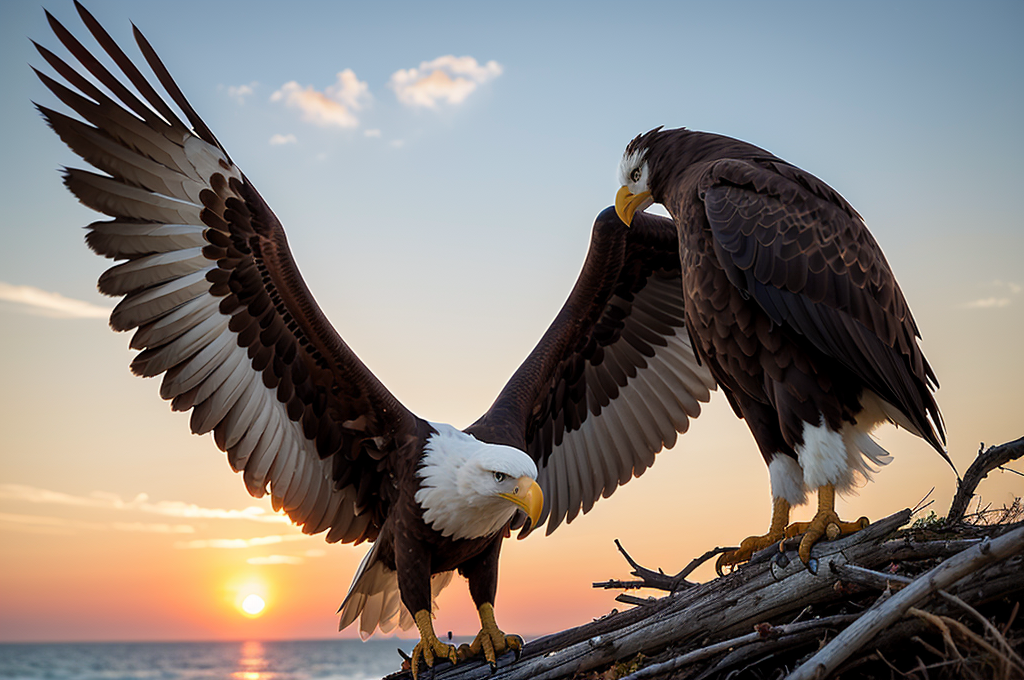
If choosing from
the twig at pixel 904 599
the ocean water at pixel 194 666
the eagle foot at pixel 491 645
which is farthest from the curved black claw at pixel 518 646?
the ocean water at pixel 194 666

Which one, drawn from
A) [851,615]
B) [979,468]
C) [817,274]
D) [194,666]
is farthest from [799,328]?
[194,666]

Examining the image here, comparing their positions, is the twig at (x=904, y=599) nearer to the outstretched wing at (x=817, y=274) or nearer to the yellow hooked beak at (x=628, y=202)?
the outstretched wing at (x=817, y=274)

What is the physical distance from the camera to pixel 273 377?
4559 millimetres

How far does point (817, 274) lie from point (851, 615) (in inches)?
57.9

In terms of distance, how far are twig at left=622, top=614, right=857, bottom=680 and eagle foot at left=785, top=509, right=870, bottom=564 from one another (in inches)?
10.4

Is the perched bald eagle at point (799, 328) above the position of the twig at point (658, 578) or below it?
above

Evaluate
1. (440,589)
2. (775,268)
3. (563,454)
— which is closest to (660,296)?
(563,454)

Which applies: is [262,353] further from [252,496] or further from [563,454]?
[563,454]

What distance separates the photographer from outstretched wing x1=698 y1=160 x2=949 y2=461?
11.7ft

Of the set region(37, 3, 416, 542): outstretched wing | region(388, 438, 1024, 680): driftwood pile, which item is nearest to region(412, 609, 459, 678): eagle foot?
region(388, 438, 1024, 680): driftwood pile

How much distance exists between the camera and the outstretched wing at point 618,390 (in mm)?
5648

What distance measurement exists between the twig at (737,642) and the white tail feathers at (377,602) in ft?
6.62

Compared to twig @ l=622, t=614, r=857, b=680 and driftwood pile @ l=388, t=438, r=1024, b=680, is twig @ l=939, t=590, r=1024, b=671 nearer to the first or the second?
driftwood pile @ l=388, t=438, r=1024, b=680

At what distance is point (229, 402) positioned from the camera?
443cm
